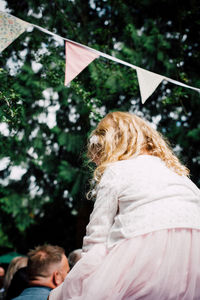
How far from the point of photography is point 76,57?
86.7 inches

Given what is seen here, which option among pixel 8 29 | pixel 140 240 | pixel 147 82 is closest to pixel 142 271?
pixel 140 240

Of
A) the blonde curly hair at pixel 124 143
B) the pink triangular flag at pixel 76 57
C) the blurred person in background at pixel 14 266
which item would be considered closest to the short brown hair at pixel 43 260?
the blonde curly hair at pixel 124 143

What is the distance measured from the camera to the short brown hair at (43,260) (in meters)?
1.86

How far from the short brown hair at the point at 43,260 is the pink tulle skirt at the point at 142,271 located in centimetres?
80

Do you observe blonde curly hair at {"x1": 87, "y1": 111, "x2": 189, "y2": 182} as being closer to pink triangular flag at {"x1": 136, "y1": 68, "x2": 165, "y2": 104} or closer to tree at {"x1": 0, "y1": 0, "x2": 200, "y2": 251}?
pink triangular flag at {"x1": 136, "y1": 68, "x2": 165, "y2": 104}

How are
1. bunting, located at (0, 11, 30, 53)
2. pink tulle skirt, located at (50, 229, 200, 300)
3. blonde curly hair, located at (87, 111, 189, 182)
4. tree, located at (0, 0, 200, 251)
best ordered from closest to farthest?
pink tulle skirt, located at (50, 229, 200, 300) → blonde curly hair, located at (87, 111, 189, 182) → bunting, located at (0, 11, 30, 53) → tree, located at (0, 0, 200, 251)

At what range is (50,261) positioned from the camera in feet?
6.23

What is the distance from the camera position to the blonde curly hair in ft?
4.58

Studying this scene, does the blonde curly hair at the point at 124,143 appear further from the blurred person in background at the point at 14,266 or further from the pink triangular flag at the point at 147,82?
the blurred person in background at the point at 14,266

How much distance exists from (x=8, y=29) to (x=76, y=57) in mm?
499

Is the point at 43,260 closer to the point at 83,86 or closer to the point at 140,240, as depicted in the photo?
the point at 140,240

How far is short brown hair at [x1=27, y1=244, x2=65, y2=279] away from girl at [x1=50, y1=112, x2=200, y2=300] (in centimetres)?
79

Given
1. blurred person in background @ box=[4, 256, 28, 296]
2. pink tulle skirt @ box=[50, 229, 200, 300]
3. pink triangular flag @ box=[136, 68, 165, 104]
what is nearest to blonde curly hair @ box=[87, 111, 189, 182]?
pink tulle skirt @ box=[50, 229, 200, 300]

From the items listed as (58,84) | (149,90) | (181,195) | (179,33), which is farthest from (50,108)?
(181,195)
